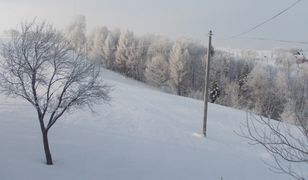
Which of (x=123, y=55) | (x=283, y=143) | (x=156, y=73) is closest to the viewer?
(x=283, y=143)

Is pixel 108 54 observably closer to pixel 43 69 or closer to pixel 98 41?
pixel 98 41

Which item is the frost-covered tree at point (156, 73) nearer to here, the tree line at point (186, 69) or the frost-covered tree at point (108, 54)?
the tree line at point (186, 69)

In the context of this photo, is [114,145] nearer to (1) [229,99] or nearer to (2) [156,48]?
(1) [229,99]

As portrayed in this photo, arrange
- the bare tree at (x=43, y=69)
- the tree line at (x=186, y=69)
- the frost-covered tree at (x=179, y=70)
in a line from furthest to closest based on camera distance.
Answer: the frost-covered tree at (x=179, y=70), the tree line at (x=186, y=69), the bare tree at (x=43, y=69)

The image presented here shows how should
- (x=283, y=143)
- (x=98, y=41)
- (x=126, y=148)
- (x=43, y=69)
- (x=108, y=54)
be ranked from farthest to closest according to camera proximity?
(x=98, y=41), (x=108, y=54), (x=126, y=148), (x=43, y=69), (x=283, y=143)

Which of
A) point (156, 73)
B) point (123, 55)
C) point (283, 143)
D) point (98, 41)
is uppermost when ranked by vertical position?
point (283, 143)

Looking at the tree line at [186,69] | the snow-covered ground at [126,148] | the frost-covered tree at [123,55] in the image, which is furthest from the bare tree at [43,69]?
the frost-covered tree at [123,55]

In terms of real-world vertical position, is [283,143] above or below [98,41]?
above

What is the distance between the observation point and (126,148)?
17250 millimetres

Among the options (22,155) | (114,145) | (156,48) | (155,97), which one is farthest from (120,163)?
(156,48)

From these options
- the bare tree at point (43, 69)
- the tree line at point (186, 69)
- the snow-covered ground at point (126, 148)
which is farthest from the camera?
the tree line at point (186, 69)

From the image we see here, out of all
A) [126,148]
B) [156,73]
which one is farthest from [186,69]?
[126,148]

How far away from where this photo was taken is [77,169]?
14.4m

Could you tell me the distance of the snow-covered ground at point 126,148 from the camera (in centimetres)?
1440
